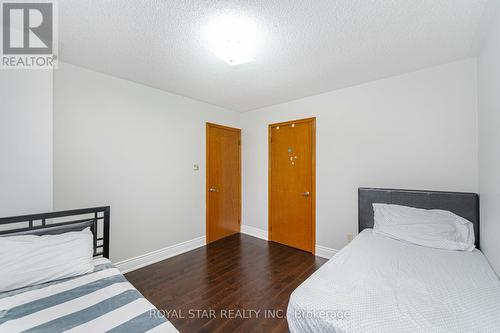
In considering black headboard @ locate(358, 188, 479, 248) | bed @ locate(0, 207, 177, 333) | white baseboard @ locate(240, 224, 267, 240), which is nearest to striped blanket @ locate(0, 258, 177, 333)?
bed @ locate(0, 207, 177, 333)

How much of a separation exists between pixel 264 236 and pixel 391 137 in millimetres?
2539

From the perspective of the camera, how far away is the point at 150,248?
9.03 ft

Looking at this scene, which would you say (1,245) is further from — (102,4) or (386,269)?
(386,269)

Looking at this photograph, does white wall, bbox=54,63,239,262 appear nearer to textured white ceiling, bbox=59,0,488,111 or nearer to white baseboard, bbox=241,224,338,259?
textured white ceiling, bbox=59,0,488,111

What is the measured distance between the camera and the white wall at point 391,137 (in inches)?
81.4

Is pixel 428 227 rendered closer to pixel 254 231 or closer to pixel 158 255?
pixel 254 231

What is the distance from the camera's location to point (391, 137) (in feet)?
8.05

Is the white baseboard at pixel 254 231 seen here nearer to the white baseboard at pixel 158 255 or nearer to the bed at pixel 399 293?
the white baseboard at pixel 158 255

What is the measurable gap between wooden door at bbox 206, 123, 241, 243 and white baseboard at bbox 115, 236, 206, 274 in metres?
0.28

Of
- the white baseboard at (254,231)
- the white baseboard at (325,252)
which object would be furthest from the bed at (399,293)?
→ the white baseboard at (254,231)

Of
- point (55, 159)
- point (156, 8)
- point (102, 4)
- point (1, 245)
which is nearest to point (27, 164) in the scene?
point (55, 159)

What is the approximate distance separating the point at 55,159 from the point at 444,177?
4081mm

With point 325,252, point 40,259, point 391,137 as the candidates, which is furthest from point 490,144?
point 40,259

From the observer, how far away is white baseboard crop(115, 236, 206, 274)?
250 cm
